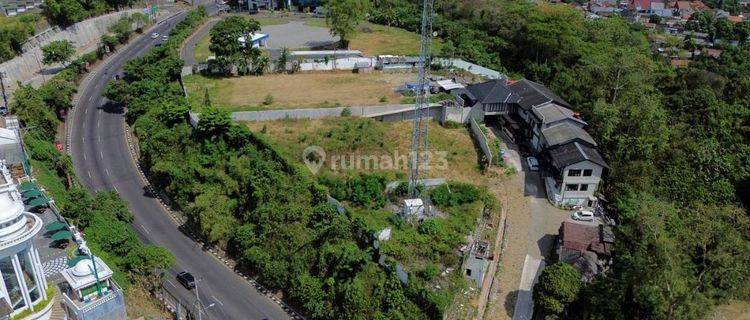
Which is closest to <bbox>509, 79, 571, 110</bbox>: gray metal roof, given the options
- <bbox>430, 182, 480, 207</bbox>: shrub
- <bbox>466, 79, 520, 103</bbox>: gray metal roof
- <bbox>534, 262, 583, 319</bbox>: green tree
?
<bbox>466, 79, 520, 103</bbox>: gray metal roof

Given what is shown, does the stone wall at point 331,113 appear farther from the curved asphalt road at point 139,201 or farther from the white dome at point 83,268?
the white dome at point 83,268

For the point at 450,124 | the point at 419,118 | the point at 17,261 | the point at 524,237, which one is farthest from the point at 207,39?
the point at 17,261

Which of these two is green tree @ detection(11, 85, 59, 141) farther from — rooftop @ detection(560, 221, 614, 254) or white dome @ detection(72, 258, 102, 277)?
rooftop @ detection(560, 221, 614, 254)

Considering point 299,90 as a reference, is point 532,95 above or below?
above

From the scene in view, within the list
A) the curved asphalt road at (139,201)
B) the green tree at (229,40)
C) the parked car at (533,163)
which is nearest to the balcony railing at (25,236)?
the curved asphalt road at (139,201)

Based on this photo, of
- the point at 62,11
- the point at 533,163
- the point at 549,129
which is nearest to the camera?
the point at 549,129

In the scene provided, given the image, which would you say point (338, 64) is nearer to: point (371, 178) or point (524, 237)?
point (371, 178)

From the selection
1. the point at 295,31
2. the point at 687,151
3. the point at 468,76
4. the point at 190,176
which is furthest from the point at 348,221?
the point at 295,31

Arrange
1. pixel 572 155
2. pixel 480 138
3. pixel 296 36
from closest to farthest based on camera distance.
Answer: pixel 572 155 < pixel 480 138 < pixel 296 36
